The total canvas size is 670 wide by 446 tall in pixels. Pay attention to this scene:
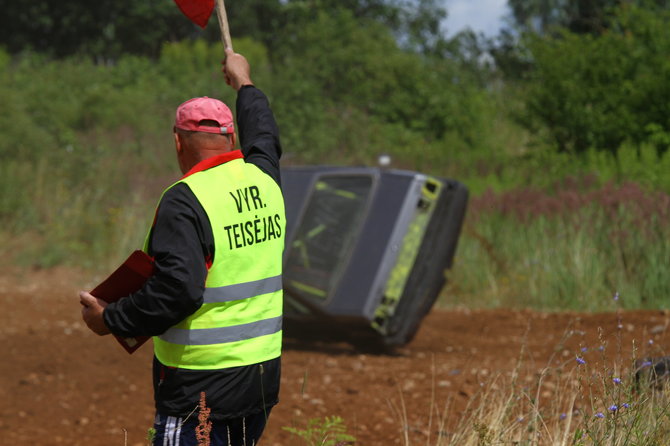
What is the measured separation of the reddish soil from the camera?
578cm

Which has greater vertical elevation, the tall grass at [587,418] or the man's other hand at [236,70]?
the man's other hand at [236,70]

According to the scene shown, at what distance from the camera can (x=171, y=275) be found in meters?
2.98

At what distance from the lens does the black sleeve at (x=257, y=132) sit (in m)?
3.54

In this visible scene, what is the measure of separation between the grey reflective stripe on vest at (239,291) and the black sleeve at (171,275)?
9 cm

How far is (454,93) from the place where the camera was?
891 inches

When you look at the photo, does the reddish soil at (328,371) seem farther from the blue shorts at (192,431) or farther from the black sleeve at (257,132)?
the black sleeve at (257,132)

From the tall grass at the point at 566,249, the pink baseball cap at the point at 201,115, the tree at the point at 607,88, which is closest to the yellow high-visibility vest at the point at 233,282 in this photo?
the pink baseball cap at the point at 201,115

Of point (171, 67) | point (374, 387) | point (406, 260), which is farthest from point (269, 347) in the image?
point (171, 67)

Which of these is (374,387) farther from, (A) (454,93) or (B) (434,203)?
(A) (454,93)

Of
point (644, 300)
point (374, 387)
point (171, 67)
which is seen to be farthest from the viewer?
point (171, 67)

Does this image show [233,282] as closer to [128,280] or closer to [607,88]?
[128,280]

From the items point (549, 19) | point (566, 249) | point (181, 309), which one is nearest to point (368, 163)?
point (566, 249)

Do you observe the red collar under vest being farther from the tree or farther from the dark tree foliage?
the dark tree foliage

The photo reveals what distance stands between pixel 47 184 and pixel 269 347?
38.3 feet
